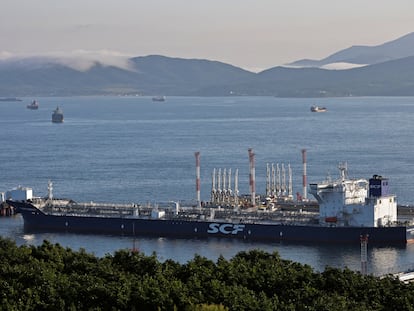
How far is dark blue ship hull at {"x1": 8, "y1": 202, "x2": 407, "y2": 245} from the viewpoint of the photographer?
30.3 m

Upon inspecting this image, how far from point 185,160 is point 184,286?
3662cm

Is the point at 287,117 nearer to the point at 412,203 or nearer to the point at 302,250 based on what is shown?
the point at 412,203

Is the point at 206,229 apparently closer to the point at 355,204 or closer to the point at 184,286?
the point at 355,204

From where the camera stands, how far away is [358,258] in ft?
92.6

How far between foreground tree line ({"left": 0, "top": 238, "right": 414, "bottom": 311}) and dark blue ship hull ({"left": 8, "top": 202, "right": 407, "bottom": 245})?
12037 millimetres

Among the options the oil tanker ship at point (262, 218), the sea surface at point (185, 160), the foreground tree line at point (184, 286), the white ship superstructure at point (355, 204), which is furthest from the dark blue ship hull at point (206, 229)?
the foreground tree line at point (184, 286)

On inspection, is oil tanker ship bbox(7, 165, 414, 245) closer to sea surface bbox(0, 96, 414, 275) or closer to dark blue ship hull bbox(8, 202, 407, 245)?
dark blue ship hull bbox(8, 202, 407, 245)

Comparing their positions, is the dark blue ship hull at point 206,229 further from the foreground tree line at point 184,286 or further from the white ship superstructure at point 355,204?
the foreground tree line at point 184,286

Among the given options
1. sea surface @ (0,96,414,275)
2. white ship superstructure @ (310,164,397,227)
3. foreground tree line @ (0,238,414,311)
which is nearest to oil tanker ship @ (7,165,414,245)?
white ship superstructure @ (310,164,397,227)

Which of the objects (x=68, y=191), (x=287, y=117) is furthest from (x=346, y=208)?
(x=287, y=117)

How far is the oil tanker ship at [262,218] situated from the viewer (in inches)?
1208

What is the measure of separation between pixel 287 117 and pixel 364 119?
843 centimetres

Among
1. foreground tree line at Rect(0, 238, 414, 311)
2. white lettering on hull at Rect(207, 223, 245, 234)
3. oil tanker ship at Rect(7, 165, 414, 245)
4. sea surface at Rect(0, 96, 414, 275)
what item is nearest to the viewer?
foreground tree line at Rect(0, 238, 414, 311)

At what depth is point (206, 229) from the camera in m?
32.1
